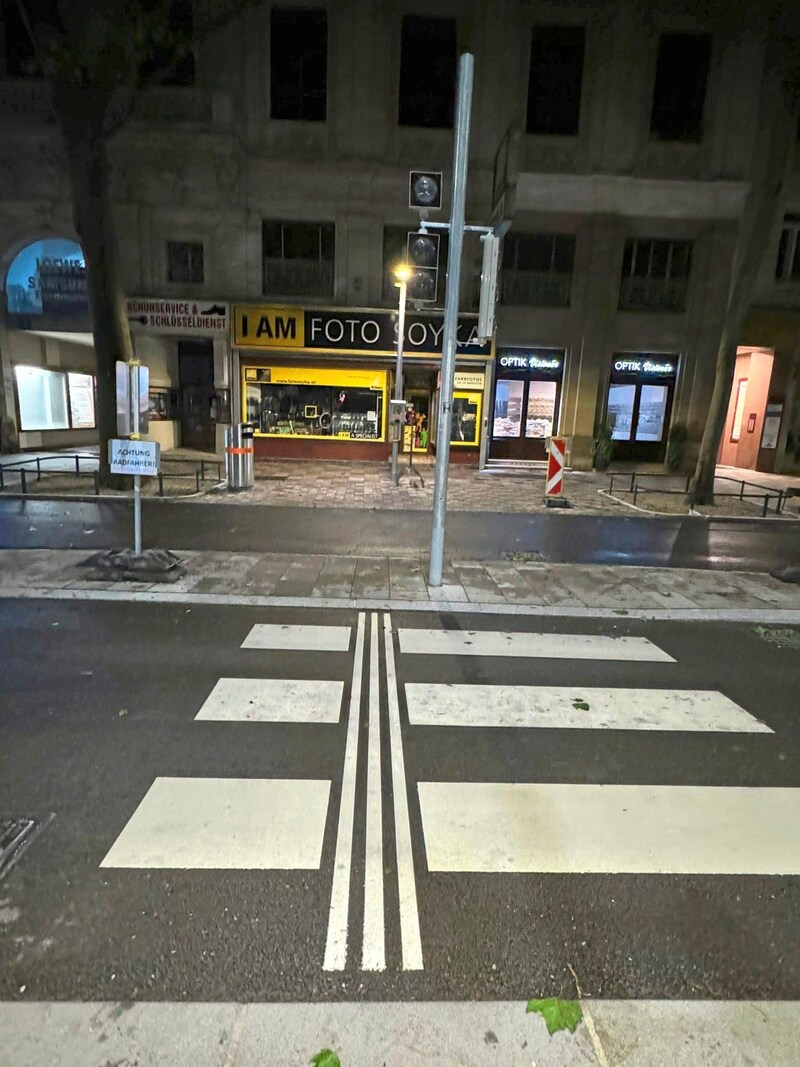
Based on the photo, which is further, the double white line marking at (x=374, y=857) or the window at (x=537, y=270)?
the window at (x=537, y=270)

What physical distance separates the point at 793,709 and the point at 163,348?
21.7 m

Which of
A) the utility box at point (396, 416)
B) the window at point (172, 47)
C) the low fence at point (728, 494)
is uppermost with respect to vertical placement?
the window at point (172, 47)

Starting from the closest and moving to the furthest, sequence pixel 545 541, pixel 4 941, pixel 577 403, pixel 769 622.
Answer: pixel 4 941 < pixel 769 622 < pixel 545 541 < pixel 577 403

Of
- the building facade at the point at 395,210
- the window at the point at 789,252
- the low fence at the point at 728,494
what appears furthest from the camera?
the window at the point at 789,252

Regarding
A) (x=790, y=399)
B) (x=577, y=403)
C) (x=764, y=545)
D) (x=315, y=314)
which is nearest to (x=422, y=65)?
(x=315, y=314)

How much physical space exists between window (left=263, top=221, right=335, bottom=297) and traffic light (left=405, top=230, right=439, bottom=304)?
1324cm

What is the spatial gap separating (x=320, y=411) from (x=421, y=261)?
13.4 meters

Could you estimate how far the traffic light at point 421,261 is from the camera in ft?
25.7

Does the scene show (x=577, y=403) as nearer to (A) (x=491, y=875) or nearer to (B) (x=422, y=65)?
(B) (x=422, y=65)

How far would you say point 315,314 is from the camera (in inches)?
752

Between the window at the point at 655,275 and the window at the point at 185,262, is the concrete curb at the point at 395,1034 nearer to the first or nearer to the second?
the window at the point at 185,262

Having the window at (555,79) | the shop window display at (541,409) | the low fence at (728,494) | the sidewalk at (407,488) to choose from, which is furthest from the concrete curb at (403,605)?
the window at (555,79)

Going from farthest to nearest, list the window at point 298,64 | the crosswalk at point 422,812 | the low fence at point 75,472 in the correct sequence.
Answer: the window at point 298,64 → the low fence at point 75,472 → the crosswalk at point 422,812

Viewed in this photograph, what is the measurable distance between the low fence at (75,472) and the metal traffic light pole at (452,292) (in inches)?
269
